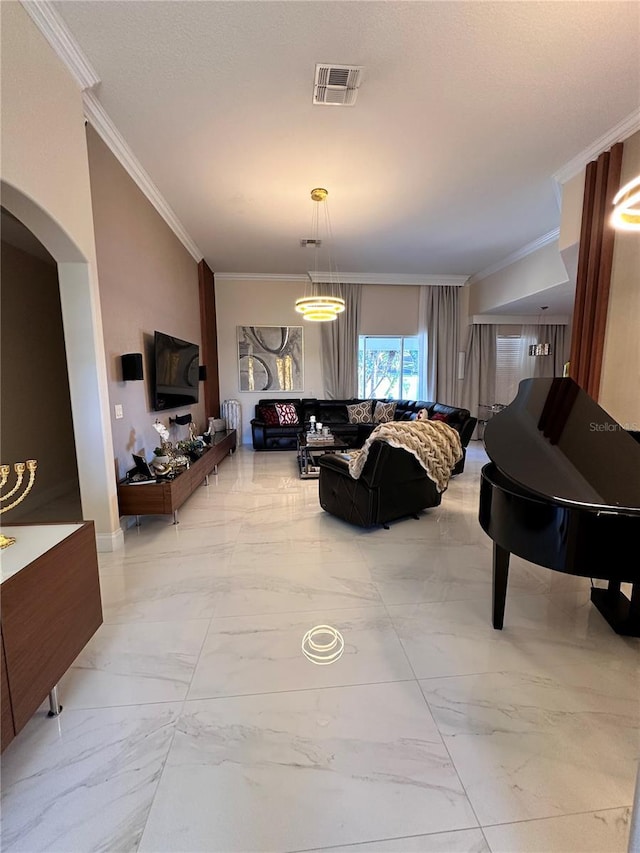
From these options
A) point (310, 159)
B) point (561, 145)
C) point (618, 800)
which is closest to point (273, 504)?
point (618, 800)

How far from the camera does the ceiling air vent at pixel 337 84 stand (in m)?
2.32

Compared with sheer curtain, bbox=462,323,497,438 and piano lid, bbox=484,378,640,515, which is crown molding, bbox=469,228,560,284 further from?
piano lid, bbox=484,378,640,515

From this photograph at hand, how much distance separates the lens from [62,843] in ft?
3.45

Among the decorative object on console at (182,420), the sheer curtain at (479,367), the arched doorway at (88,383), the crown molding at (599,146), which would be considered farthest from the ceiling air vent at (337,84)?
the sheer curtain at (479,367)

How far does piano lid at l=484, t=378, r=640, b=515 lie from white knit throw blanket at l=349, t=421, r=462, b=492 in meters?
0.81

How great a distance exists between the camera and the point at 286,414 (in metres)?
6.95

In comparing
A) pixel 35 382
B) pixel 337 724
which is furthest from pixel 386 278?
pixel 337 724

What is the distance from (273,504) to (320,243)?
4.11 metres

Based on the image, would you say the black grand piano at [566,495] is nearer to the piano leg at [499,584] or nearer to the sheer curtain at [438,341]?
the piano leg at [499,584]

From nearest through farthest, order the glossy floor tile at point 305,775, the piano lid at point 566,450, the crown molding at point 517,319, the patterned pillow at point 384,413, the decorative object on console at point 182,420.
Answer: the glossy floor tile at point 305,775 → the piano lid at point 566,450 → the decorative object on console at point 182,420 → the patterned pillow at point 384,413 → the crown molding at point 517,319

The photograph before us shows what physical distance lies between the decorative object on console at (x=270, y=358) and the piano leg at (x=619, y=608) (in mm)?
6080

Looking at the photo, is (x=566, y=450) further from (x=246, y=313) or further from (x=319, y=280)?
(x=246, y=313)

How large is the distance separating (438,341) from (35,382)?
6.85m

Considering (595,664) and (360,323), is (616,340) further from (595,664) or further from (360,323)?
(360,323)
